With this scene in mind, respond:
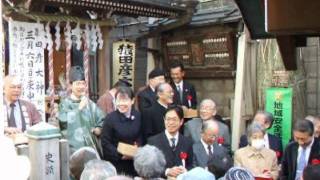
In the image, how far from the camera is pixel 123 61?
10234 mm

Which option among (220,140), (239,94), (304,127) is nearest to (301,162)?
(304,127)

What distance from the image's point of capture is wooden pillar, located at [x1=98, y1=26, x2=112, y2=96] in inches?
384

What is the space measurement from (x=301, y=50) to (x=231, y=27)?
1.69 meters

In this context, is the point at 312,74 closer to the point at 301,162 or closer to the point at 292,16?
the point at 301,162

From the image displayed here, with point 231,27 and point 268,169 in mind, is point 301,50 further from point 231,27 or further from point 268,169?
point 268,169

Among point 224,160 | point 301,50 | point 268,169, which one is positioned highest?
point 301,50

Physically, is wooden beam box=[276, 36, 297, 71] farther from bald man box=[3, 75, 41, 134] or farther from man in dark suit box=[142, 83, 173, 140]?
bald man box=[3, 75, 41, 134]

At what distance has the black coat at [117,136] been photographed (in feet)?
18.7

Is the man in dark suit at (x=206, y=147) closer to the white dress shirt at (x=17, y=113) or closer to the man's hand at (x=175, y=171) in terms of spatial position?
the man's hand at (x=175, y=171)

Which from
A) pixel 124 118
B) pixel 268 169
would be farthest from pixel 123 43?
pixel 268 169

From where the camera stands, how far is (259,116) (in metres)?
6.90

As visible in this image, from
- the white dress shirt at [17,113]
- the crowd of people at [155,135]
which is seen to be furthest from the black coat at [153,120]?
the white dress shirt at [17,113]

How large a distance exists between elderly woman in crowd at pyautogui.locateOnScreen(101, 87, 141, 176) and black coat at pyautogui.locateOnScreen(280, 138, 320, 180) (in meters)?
1.93

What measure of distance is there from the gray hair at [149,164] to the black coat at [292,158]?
2.26 meters
